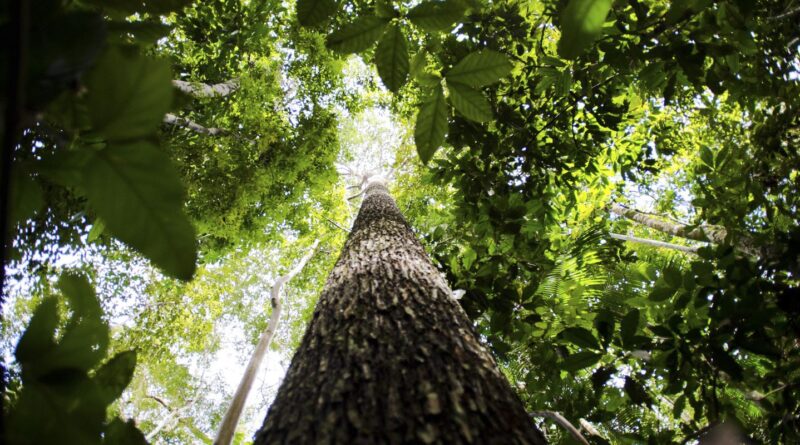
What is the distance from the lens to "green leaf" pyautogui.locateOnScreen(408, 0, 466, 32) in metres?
0.72

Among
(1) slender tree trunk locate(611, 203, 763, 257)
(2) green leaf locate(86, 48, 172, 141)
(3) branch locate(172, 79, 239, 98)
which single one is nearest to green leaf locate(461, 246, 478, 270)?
(1) slender tree trunk locate(611, 203, 763, 257)

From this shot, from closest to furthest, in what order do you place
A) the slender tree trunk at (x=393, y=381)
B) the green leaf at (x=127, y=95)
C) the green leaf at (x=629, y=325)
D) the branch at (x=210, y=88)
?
the green leaf at (x=127, y=95) → the slender tree trunk at (x=393, y=381) → the green leaf at (x=629, y=325) → the branch at (x=210, y=88)

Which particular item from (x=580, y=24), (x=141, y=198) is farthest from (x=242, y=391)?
(x=580, y=24)

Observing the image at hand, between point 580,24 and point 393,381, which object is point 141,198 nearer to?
point 580,24

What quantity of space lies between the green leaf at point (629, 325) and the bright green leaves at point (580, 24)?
123cm

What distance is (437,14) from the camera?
28.4 inches

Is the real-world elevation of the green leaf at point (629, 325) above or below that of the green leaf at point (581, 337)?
below

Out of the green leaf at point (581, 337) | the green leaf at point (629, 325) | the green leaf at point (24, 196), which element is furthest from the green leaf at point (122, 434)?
the green leaf at point (629, 325)

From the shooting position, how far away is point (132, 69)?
1.09ft

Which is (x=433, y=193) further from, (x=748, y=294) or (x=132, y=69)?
(x=132, y=69)

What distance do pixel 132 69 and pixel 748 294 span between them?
77.9 inches

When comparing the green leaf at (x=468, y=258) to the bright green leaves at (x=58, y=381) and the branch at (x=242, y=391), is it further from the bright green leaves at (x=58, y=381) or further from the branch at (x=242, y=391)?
the branch at (x=242, y=391)

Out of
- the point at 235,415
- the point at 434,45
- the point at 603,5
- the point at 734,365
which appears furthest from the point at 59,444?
the point at 235,415

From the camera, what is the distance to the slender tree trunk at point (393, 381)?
914mm
